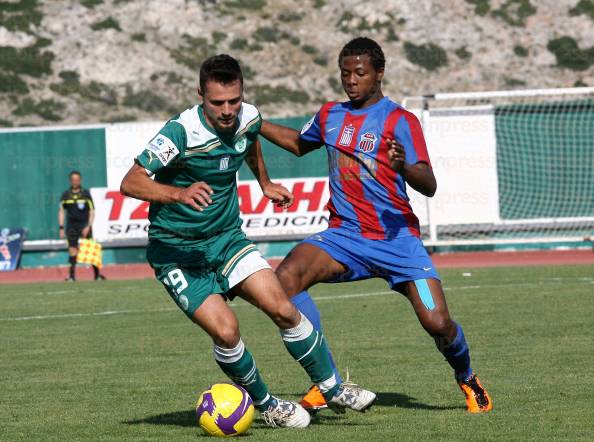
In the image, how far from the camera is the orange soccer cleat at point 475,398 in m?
7.82

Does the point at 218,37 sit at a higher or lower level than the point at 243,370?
lower

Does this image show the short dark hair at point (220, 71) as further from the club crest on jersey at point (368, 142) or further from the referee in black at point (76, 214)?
the referee in black at point (76, 214)

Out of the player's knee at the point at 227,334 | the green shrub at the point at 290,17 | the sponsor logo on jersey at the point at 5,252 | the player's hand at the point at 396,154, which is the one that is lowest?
the sponsor logo on jersey at the point at 5,252

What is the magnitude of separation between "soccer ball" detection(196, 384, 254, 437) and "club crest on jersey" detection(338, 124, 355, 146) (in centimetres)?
182

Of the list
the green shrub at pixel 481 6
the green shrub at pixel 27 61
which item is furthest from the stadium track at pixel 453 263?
the green shrub at pixel 481 6

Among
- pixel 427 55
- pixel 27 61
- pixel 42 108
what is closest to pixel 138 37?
pixel 27 61

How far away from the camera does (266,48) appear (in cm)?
5738

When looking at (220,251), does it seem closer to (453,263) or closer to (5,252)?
(453,263)

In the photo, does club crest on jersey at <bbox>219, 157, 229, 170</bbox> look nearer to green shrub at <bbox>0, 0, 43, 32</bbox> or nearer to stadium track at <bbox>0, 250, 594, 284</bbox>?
stadium track at <bbox>0, 250, 594, 284</bbox>

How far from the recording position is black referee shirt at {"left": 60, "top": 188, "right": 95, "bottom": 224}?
2469cm

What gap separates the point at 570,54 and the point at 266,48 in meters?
13.8

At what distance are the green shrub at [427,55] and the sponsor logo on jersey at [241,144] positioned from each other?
4973 centimetres

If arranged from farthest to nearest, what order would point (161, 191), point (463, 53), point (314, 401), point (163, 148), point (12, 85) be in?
point (463, 53) < point (12, 85) < point (314, 401) < point (163, 148) < point (161, 191)

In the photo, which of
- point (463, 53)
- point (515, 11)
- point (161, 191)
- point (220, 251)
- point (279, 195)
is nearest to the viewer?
point (161, 191)
